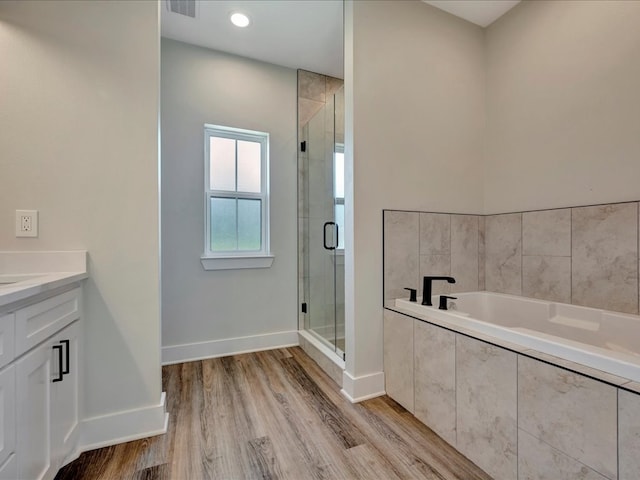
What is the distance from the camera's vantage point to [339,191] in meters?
2.35

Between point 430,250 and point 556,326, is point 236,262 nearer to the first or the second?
point 430,250

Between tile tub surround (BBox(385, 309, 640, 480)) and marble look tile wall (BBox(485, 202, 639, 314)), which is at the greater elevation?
marble look tile wall (BBox(485, 202, 639, 314))

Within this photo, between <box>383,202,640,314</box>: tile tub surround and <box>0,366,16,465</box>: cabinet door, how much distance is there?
1.78 meters

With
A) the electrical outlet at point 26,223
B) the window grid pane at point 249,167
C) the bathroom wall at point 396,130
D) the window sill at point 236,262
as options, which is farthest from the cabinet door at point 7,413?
the window grid pane at point 249,167

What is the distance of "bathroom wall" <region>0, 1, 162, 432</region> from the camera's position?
4.60 feet

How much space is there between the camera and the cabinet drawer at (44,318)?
98cm

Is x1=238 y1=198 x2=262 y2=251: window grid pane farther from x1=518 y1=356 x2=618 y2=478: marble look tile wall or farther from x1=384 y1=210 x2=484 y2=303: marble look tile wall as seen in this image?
x1=518 y1=356 x2=618 y2=478: marble look tile wall

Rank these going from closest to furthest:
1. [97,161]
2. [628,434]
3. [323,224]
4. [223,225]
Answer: [628,434] < [97,161] < [323,224] < [223,225]

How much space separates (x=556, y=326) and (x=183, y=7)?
332cm

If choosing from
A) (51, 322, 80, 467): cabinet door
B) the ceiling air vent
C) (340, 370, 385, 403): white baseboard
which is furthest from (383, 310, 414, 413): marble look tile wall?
the ceiling air vent

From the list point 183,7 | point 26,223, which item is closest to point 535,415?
point 26,223

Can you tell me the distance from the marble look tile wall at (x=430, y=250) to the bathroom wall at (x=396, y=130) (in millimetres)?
75

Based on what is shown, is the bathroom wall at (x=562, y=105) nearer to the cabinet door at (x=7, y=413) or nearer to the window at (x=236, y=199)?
the window at (x=236, y=199)

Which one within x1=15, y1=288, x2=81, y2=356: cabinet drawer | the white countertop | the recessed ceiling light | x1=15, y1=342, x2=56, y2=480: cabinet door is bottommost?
x1=15, y1=342, x2=56, y2=480: cabinet door
